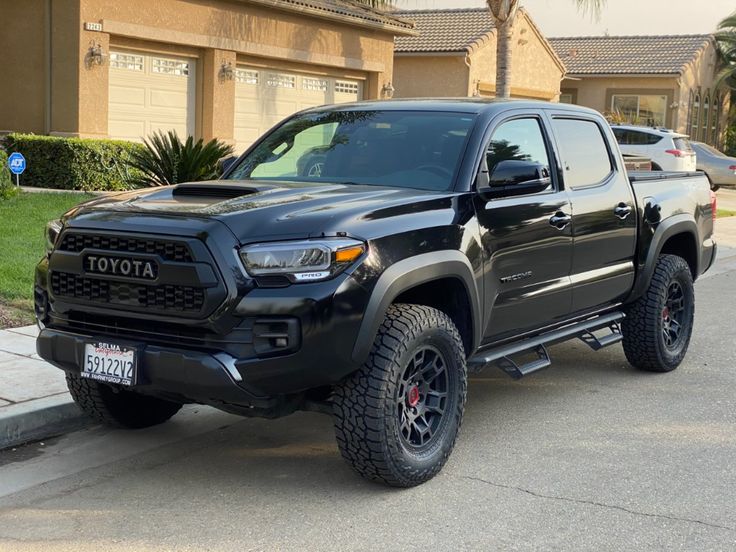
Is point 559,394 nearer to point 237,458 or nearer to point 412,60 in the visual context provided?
point 237,458

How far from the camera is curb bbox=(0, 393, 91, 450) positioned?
5609mm

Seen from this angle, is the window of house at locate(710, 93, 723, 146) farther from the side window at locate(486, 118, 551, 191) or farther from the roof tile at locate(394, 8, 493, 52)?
the side window at locate(486, 118, 551, 191)

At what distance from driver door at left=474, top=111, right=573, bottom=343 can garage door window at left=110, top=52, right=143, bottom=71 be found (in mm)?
13963

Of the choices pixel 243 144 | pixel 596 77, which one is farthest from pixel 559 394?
pixel 596 77

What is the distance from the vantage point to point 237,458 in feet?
18.0

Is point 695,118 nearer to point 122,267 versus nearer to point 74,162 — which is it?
point 74,162

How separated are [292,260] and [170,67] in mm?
16465

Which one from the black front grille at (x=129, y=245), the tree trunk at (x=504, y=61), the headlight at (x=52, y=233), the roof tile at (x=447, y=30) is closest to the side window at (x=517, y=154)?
the black front grille at (x=129, y=245)

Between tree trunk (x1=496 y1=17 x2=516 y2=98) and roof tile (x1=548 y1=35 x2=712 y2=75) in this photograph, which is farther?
roof tile (x1=548 y1=35 x2=712 y2=75)

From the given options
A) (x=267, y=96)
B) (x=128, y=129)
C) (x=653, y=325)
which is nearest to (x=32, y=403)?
(x=653, y=325)

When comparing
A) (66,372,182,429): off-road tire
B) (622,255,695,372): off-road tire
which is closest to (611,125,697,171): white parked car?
(622,255,695,372): off-road tire

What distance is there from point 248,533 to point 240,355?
777 mm

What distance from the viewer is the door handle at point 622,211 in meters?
6.80

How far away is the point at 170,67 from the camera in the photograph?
789 inches
